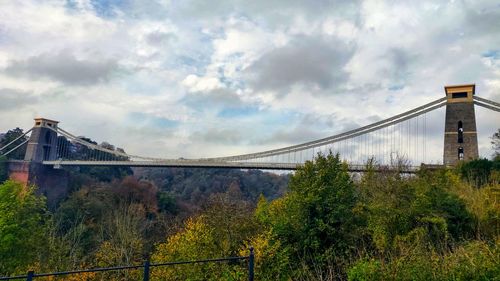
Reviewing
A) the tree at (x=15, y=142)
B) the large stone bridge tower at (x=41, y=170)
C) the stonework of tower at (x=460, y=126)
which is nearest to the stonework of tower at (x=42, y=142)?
the large stone bridge tower at (x=41, y=170)

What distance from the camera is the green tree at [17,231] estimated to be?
1638 centimetres

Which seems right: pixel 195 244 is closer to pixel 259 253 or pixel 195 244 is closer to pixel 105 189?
pixel 259 253

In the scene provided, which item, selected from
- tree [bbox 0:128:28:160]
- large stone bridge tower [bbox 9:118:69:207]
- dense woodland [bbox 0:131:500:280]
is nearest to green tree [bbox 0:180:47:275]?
dense woodland [bbox 0:131:500:280]

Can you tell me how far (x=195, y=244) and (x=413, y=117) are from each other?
2432 centimetres

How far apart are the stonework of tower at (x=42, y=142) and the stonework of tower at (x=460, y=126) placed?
39.6 meters

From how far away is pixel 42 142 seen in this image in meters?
→ 44.2

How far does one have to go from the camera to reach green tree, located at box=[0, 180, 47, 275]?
16375 millimetres

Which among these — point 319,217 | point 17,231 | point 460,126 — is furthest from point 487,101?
point 17,231

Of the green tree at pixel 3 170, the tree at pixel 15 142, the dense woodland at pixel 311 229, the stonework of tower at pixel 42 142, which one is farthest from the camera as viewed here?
the tree at pixel 15 142

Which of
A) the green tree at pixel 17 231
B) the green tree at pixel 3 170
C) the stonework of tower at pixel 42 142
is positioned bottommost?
the green tree at pixel 17 231

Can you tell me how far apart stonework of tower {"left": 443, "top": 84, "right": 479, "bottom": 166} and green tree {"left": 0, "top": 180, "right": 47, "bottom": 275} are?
24.5 meters

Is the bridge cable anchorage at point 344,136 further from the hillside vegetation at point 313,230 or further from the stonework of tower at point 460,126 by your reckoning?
the hillside vegetation at point 313,230

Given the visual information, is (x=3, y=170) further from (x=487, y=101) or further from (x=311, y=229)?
(x=487, y=101)

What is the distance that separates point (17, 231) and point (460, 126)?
89.9 ft
